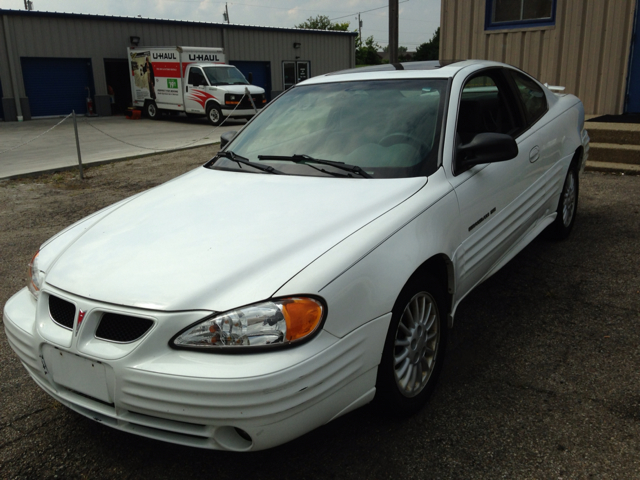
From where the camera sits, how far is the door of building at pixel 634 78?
923cm

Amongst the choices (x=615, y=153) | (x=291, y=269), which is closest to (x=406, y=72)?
(x=291, y=269)

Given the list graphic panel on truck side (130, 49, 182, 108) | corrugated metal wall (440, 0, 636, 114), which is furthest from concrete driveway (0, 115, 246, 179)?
corrugated metal wall (440, 0, 636, 114)

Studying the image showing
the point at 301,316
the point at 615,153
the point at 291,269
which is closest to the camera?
the point at 301,316

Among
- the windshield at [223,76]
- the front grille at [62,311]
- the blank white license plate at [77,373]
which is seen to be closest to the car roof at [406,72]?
the front grille at [62,311]

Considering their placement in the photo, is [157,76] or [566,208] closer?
[566,208]

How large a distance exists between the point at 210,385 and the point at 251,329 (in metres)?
0.23

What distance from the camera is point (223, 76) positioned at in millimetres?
20953

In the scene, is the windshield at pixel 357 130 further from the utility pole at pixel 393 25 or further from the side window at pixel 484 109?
the utility pole at pixel 393 25

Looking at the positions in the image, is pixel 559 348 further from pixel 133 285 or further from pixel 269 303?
Answer: pixel 133 285

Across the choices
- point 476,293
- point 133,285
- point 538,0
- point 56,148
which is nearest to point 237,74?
point 56,148

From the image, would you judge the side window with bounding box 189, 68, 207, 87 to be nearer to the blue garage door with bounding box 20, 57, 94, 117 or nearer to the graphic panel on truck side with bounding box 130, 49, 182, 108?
the graphic panel on truck side with bounding box 130, 49, 182, 108

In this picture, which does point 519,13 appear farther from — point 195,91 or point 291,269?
point 195,91

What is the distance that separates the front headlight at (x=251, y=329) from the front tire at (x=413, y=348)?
496 mm

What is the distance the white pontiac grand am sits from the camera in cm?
202
